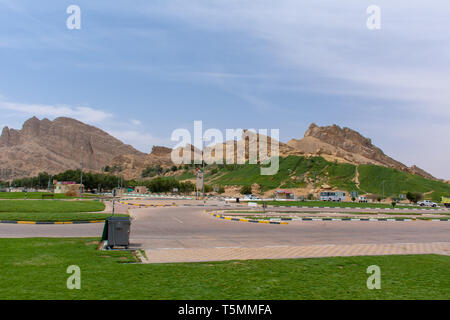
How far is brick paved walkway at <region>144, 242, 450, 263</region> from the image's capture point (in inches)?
416

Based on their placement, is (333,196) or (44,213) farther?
(333,196)

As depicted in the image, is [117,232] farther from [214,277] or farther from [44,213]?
[44,213]

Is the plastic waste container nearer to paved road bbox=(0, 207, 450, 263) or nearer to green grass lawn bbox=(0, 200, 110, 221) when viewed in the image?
paved road bbox=(0, 207, 450, 263)

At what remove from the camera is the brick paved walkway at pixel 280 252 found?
1058 cm

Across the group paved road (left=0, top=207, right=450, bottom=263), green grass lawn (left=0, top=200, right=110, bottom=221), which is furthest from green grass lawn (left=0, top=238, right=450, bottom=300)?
green grass lawn (left=0, top=200, right=110, bottom=221)

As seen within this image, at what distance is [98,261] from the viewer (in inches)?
366

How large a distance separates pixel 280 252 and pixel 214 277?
4.58 meters

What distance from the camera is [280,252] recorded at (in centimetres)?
1183

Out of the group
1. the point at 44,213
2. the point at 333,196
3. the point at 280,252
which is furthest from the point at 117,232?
the point at 333,196

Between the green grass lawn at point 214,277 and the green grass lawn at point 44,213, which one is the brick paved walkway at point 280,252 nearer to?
the green grass lawn at point 214,277

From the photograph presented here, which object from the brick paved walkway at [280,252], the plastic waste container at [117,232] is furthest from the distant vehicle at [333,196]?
the plastic waste container at [117,232]

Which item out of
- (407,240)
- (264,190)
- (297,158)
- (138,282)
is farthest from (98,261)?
(297,158)

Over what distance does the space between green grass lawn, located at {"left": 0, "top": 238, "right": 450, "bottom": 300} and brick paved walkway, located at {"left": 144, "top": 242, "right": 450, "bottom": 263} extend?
0.96 m

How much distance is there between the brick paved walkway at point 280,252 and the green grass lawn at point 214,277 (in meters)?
0.96
